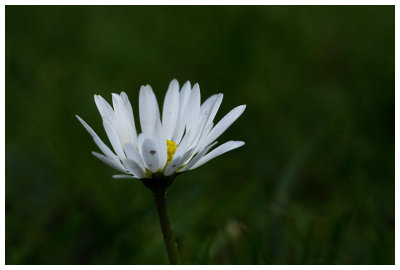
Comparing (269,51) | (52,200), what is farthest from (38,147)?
(269,51)

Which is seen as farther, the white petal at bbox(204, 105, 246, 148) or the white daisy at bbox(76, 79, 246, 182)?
the white petal at bbox(204, 105, 246, 148)

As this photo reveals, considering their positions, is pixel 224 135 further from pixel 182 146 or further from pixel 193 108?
pixel 182 146

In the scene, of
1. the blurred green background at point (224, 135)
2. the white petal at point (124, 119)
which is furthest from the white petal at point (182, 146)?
the blurred green background at point (224, 135)

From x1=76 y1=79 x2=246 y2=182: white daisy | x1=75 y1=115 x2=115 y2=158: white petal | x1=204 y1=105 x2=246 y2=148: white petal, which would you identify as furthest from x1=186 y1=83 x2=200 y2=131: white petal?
x1=75 y1=115 x2=115 y2=158: white petal

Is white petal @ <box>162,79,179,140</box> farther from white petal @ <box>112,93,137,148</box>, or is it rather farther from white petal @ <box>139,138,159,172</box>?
white petal @ <box>139,138,159,172</box>

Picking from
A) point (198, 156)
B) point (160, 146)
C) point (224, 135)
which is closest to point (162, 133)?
point (160, 146)

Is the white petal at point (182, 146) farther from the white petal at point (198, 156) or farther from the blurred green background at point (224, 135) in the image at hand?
the blurred green background at point (224, 135)

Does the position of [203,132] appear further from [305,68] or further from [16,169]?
[305,68]
